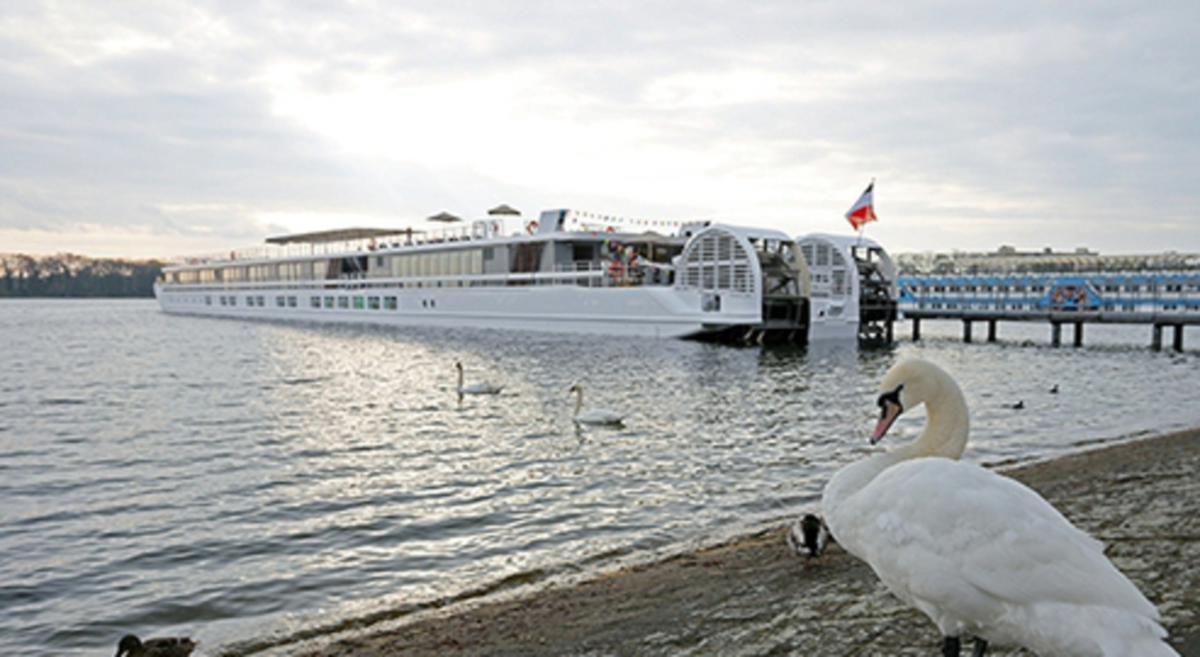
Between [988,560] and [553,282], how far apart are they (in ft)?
144

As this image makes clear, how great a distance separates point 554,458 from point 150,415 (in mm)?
10051

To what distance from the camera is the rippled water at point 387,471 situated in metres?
7.10

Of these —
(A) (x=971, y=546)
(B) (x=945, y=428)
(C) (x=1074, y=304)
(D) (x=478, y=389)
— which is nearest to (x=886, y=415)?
(B) (x=945, y=428)

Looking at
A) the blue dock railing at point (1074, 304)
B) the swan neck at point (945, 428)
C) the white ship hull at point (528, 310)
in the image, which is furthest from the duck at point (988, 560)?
the blue dock railing at point (1074, 304)

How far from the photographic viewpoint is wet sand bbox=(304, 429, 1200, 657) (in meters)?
4.62

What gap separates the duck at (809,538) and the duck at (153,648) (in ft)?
15.2

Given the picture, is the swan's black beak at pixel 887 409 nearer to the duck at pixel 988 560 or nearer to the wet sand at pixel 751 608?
the duck at pixel 988 560

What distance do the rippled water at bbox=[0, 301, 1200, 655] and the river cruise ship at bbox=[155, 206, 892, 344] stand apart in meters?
11.5

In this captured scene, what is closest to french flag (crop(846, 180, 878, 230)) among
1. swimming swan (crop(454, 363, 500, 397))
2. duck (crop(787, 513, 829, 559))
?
swimming swan (crop(454, 363, 500, 397))

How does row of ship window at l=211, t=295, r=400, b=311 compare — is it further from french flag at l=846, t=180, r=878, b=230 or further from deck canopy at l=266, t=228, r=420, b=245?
french flag at l=846, t=180, r=878, b=230

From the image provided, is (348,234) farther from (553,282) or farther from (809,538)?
(809,538)

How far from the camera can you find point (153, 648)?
220 inches

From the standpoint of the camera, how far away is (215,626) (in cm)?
641

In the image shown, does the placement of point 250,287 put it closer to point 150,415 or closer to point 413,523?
point 150,415
